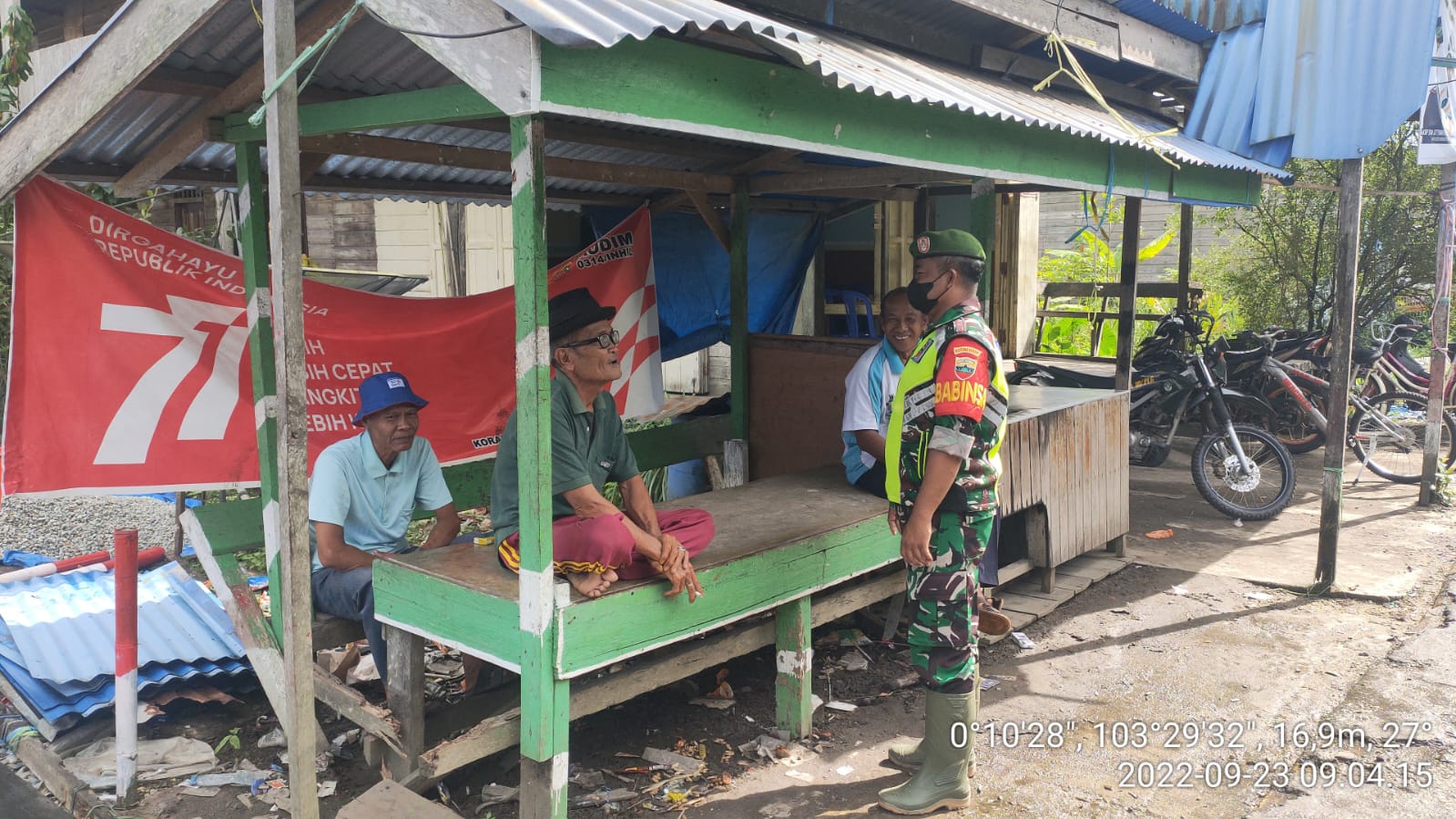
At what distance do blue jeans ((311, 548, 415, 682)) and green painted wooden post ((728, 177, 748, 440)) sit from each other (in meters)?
3.01

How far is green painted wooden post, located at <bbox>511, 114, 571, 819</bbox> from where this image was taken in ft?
9.71

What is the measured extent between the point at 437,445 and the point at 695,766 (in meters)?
2.41

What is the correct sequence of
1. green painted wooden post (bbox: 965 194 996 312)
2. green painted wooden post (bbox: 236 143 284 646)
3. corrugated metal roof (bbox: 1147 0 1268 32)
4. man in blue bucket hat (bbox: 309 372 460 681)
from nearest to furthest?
1. green painted wooden post (bbox: 236 143 284 646)
2. man in blue bucket hat (bbox: 309 372 460 681)
3. green painted wooden post (bbox: 965 194 996 312)
4. corrugated metal roof (bbox: 1147 0 1268 32)

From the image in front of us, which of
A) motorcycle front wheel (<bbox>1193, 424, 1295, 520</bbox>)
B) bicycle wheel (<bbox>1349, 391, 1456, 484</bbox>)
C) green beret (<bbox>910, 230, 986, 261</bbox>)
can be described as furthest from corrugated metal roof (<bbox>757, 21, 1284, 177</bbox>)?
bicycle wheel (<bbox>1349, 391, 1456, 484</bbox>)

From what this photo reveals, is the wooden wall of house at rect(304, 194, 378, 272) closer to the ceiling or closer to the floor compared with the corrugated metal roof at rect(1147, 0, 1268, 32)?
closer to the floor

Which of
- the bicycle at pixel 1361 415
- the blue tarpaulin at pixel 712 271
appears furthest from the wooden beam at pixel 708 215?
the bicycle at pixel 1361 415

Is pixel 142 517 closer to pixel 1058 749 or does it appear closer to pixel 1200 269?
pixel 1058 749

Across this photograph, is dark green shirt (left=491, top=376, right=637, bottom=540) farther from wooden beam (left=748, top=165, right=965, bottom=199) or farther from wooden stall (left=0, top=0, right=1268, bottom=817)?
wooden beam (left=748, top=165, right=965, bottom=199)

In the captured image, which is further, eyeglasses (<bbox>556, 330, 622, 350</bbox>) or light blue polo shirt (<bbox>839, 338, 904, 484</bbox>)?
light blue polo shirt (<bbox>839, 338, 904, 484</bbox>)

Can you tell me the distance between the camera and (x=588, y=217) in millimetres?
6730

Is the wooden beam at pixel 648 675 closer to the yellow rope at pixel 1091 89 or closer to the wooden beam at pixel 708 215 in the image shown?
the wooden beam at pixel 708 215

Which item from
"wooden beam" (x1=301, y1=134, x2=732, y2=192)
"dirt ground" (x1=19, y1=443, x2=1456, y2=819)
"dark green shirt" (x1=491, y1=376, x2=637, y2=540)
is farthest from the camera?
"wooden beam" (x1=301, y1=134, x2=732, y2=192)

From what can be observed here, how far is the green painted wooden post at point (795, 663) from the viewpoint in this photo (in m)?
4.22

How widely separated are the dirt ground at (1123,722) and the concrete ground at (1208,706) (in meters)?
0.01
